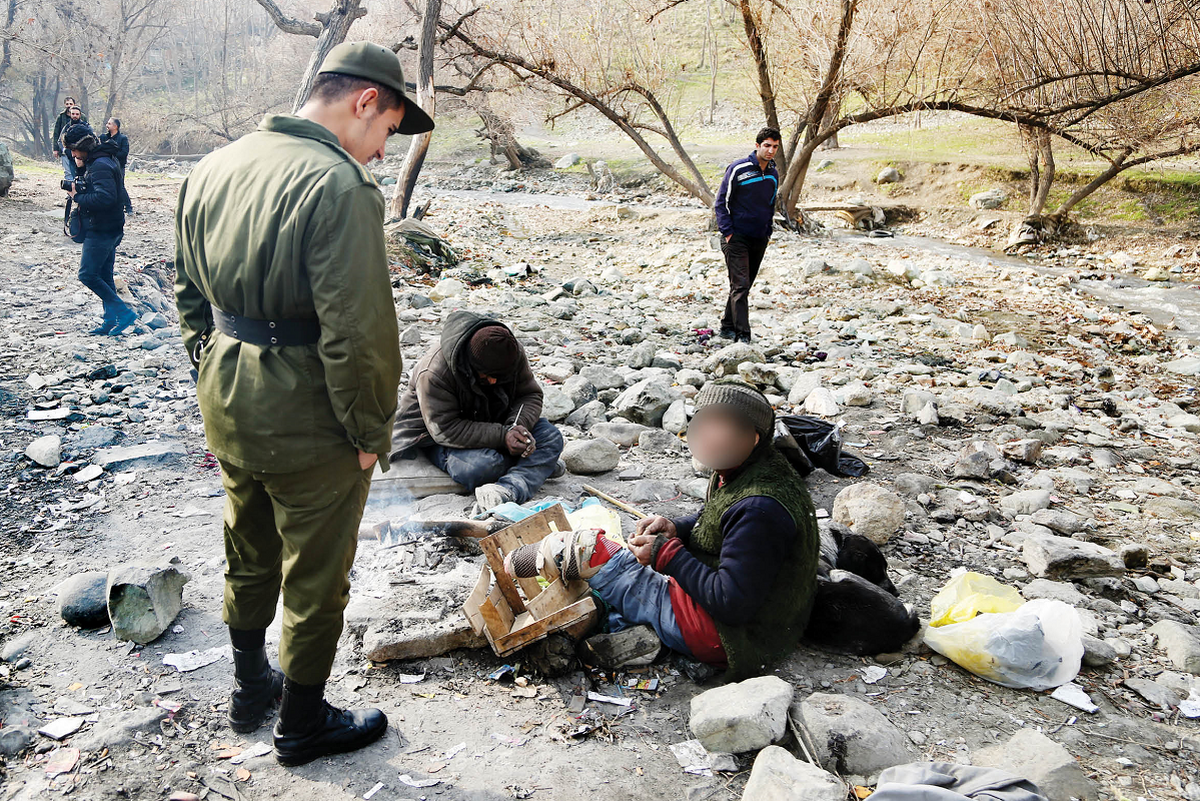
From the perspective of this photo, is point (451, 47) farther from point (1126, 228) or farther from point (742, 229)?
point (1126, 228)

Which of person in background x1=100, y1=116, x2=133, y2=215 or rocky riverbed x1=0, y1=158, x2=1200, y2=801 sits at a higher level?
person in background x1=100, y1=116, x2=133, y2=215

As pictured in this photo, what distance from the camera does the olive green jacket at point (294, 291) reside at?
76.2 inches

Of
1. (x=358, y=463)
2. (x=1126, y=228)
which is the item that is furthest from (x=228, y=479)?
(x=1126, y=228)

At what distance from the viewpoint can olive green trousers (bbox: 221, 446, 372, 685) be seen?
2.13m

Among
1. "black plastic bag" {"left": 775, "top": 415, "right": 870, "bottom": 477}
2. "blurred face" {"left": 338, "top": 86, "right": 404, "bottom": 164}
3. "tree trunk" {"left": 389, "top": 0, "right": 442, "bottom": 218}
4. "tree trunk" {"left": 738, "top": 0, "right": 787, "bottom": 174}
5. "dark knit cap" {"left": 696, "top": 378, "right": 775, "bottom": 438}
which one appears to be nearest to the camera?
"blurred face" {"left": 338, "top": 86, "right": 404, "bottom": 164}

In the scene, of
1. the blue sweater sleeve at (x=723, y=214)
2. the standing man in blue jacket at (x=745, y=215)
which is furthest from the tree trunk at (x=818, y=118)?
the blue sweater sleeve at (x=723, y=214)

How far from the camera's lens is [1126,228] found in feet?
51.4

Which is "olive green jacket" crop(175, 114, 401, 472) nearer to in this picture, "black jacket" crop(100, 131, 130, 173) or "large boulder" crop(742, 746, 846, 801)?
"large boulder" crop(742, 746, 846, 801)

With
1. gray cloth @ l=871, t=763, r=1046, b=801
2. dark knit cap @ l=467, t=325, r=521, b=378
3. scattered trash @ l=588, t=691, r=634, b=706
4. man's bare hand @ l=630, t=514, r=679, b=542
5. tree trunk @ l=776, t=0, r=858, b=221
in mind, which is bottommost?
scattered trash @ l=588, t=691, r=634, b=706

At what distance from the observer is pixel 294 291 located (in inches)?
78.1

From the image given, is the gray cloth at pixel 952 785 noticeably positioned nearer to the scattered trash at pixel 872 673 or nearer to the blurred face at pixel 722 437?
the scattered trash at pixel 872 673

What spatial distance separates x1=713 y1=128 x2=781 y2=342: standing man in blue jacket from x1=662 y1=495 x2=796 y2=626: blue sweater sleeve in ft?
18.5

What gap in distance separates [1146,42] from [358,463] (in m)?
7.38

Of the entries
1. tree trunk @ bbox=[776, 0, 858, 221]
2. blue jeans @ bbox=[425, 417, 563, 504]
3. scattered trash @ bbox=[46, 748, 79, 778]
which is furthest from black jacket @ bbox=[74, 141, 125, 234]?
tree trunk @ bbox=[776, 0, 858, 221]
